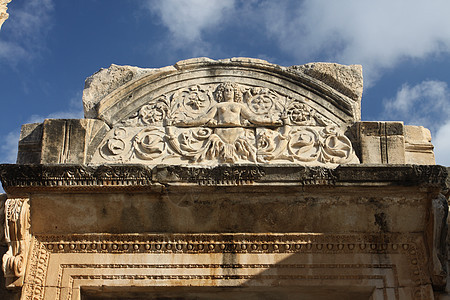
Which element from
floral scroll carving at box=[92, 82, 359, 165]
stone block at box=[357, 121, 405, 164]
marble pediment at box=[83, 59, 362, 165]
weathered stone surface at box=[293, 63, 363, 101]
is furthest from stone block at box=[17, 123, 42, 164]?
stone block at box=[357, 121, 405, 164]

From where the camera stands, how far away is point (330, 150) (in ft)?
22.9

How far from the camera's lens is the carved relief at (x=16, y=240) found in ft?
20.5

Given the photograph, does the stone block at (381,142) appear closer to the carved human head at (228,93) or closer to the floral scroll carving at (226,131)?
the floral scroll carving at (226,131)

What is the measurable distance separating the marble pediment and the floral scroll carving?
0.04 ft

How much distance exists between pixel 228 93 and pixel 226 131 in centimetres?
56

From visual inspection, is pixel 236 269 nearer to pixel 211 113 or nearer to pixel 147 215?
pixel 147 215

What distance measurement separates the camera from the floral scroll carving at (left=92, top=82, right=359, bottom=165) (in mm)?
6922

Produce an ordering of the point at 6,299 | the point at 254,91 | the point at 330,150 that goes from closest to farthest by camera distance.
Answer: the point at 6,299 < the point at 330,150 < the point at 254,91

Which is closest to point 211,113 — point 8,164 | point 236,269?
point 236,269

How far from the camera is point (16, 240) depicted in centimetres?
→ 636

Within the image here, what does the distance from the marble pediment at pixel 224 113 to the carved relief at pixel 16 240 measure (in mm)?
976

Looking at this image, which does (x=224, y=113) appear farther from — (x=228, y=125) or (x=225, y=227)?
(x=225, y=227)

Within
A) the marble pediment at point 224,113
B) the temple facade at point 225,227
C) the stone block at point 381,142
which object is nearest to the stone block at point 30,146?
the temple facade at point 225,227

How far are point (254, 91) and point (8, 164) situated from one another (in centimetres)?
305
